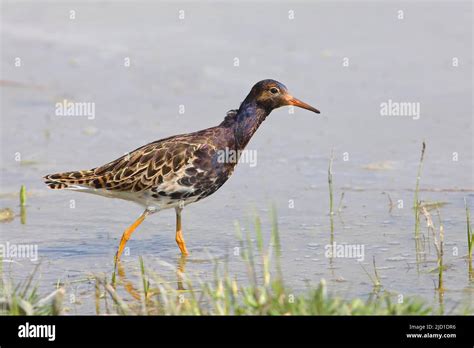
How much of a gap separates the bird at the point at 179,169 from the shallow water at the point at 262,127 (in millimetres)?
573

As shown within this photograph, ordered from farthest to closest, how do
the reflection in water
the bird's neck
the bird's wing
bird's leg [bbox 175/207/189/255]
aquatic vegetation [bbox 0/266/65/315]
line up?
the bird's neck, bird's leg [bbox 175/207/189/255], the bird's wing, the reflection in water, aquatic vegetation [bbox 0/266/65/315]

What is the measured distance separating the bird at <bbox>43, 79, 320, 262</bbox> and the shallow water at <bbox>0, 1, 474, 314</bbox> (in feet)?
1.88

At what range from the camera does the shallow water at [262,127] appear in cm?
1042

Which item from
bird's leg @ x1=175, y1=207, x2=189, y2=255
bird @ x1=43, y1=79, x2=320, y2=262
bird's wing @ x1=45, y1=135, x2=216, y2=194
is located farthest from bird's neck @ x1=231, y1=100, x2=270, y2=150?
bird's leg @ x1=175, y1=207, x2=189, y2=255

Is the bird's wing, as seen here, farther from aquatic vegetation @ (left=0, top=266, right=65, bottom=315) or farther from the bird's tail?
aquatic vegetation @ (left=0, top=266, right=65, bottom=315)

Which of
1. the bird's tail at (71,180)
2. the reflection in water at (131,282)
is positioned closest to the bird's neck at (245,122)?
the reflection in water at (131,282)

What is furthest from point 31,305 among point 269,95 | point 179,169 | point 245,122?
point 269,95

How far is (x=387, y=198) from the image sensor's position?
12.2 meters

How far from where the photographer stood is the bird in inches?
409

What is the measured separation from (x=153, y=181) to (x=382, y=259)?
2427 millimetres

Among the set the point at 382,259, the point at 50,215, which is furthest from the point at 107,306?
the point at 50,215

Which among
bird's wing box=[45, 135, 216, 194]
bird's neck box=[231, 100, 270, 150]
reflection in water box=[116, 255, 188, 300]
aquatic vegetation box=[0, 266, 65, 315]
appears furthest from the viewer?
bird's neck box=[231, 100, 270, 150]
